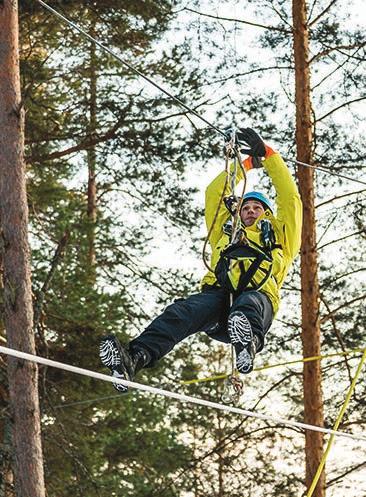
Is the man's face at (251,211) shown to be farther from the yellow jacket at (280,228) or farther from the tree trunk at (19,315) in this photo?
the tree trunk at (19,315)

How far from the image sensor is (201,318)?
5.15 m

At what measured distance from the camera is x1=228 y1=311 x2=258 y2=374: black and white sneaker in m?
4.77

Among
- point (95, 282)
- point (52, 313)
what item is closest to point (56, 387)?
point (52, 313)

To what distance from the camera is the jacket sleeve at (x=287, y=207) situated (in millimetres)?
5465

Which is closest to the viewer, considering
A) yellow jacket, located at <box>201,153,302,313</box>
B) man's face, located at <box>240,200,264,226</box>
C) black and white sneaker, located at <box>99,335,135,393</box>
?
black and white sneaker, located at <box>99,335,135,393</box>

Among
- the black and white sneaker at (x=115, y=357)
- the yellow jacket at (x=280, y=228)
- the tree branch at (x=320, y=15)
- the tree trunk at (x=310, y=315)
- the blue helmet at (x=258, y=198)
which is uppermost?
the tree branch at (x=320, y=15)

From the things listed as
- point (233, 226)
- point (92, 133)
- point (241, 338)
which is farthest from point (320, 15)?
point (241, 338)

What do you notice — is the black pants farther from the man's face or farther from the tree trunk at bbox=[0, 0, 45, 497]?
the tree trunk at bbox=[0, 0, 45, 497]

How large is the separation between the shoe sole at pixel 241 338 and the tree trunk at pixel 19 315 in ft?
9.16

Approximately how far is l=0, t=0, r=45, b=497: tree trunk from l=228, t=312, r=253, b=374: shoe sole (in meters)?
2.79

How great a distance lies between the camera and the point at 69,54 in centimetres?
1163

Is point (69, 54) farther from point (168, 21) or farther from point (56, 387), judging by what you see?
point (56, 387)

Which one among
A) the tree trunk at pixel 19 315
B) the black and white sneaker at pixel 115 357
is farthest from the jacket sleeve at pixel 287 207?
the tree trunk at pixel 19 315

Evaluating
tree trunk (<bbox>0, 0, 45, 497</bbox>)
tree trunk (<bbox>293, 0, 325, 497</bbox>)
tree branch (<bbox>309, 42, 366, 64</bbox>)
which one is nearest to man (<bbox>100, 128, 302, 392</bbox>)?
tree trunk (<bbox>0, 0, 45, 497</bbox>)
